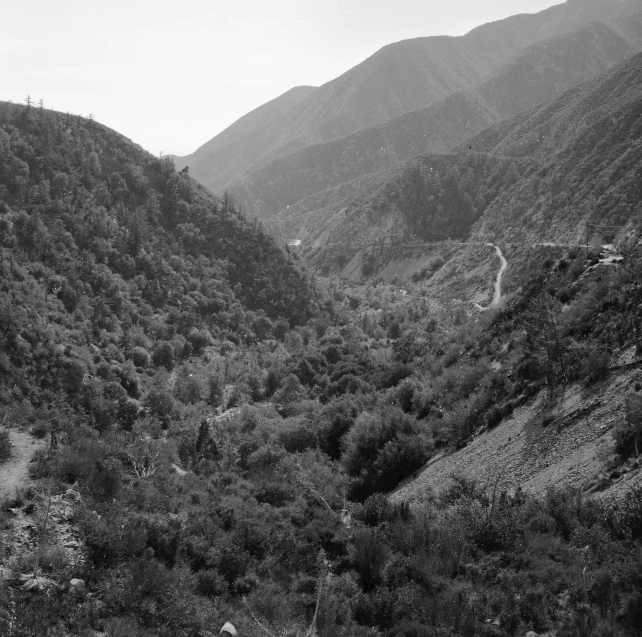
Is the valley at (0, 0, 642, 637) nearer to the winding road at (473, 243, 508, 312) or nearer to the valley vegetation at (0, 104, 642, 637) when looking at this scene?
the valley vegetation at (0, 104, 642, 637)

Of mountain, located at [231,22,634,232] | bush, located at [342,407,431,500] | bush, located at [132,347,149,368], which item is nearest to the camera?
bush, located at [342,407,431,500]

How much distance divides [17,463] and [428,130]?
164725 millimetres

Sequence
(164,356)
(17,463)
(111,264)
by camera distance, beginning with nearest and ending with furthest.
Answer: (17,463) → (164,356) → (111,264)

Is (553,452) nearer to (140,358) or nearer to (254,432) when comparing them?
(254,432)

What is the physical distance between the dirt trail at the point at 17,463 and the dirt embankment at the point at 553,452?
1396cm

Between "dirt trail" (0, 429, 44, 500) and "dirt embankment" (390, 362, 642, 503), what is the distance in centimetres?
1396

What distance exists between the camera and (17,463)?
2016 cm

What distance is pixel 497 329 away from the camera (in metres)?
36.0

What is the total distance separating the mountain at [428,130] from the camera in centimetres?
15925

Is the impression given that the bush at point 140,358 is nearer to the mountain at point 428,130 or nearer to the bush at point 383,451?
the bush at point 383,451

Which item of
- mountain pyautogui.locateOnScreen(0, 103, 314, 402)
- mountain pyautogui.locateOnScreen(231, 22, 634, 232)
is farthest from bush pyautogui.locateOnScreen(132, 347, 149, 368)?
mountain pyautogui.locateOnScreen(231, 22, 634, 232)

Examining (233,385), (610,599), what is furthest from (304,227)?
(610,599)

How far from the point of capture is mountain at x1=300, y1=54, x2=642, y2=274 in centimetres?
6094

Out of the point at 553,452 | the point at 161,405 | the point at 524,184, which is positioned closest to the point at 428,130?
the point at 524,184
